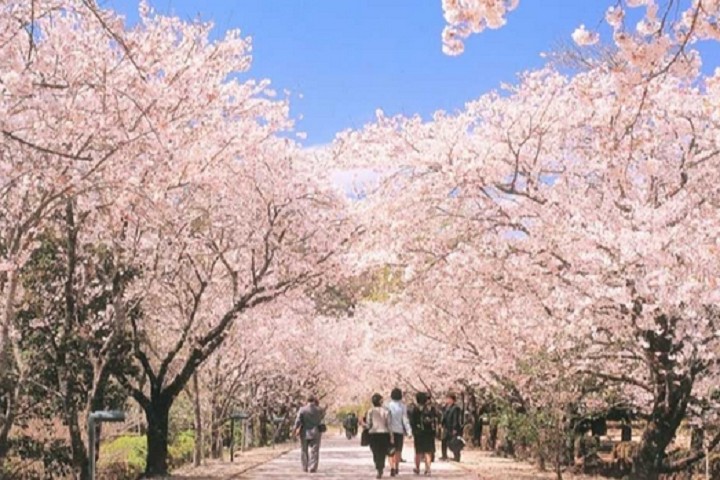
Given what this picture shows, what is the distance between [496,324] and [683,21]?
11527mm

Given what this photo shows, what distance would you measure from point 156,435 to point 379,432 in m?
3.68

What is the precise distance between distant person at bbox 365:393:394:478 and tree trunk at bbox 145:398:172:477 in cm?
Result: 342

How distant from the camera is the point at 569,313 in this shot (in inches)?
475

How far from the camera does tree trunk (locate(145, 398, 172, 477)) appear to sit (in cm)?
1590

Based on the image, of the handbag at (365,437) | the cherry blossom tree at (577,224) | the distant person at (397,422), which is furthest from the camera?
the handbag at (365,437)

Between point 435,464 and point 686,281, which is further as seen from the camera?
point 435,464

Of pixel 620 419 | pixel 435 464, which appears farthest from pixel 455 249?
pixel 620 419

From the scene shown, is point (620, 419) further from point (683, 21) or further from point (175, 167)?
point (683, 21)

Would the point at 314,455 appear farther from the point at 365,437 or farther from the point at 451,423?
the point at 451,423

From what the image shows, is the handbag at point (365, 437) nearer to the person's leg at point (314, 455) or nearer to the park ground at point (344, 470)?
the park ground at point (344, 470)

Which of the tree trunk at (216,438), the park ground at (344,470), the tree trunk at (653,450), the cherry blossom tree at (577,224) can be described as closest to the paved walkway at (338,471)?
the park ground at (344,470)

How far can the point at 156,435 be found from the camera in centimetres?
1595

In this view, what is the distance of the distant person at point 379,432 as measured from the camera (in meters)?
16.1

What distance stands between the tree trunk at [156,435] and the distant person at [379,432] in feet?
11.2
